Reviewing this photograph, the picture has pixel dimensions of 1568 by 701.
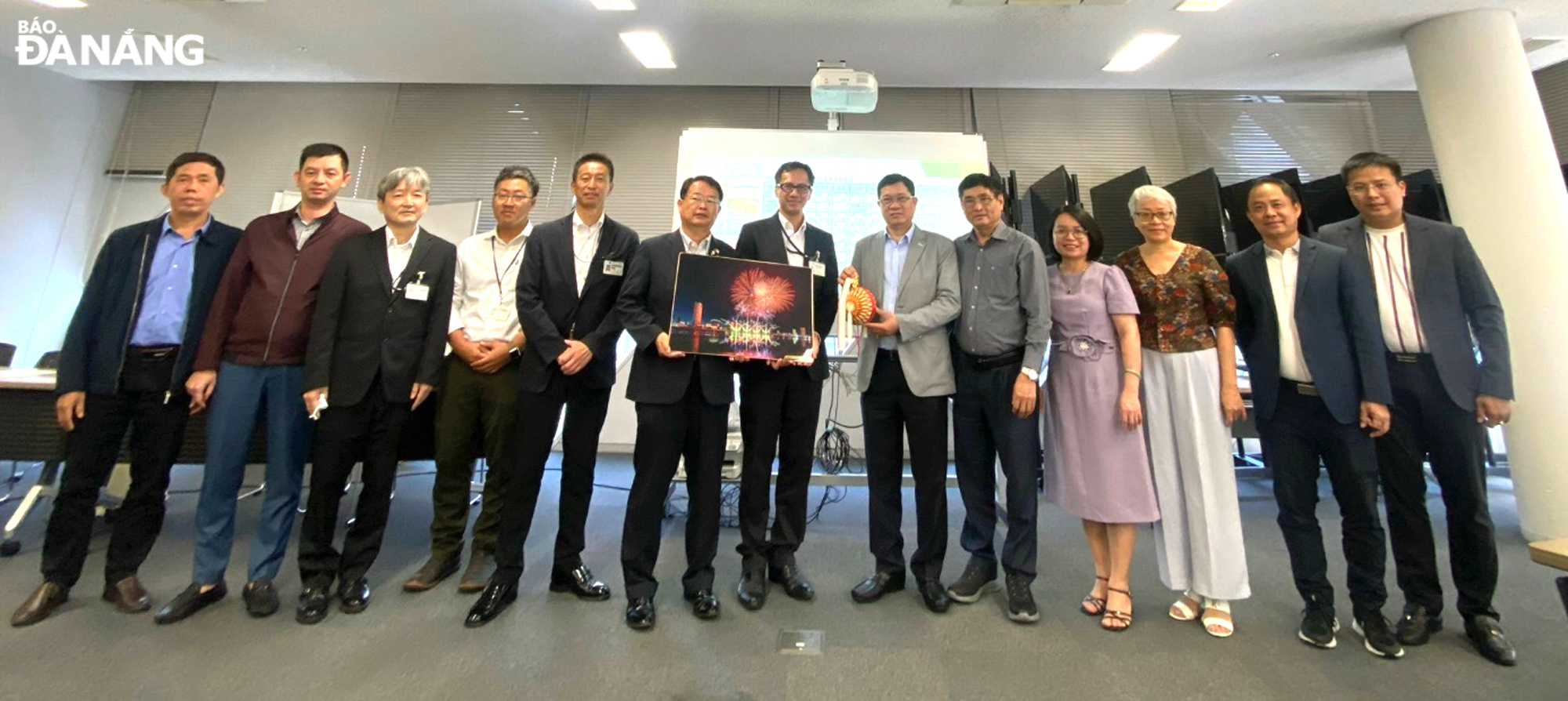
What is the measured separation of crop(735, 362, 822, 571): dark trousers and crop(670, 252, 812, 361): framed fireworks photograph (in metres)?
0.16

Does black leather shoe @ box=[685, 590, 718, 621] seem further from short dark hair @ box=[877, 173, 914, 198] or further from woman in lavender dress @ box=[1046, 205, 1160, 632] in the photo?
short dark hair @ box=[877, 173, 914, 198]

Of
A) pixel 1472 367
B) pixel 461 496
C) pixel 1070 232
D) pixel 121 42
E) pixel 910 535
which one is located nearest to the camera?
pixel 1472 367

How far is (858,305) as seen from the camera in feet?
6.32

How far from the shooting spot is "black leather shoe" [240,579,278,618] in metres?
1.86

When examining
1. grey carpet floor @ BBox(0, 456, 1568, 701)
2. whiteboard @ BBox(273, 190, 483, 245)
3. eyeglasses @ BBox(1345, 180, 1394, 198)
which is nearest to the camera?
grey carpet floor @ BBox(0, 456, 1568, 701)

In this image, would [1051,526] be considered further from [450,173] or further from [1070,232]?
[450,173]

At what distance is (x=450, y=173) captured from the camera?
509 cm

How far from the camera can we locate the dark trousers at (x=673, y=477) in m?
1.87

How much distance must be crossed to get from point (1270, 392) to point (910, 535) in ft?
5.69

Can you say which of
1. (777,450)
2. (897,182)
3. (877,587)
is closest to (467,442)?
(777,450)

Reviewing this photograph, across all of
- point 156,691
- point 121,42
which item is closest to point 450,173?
point 121,42

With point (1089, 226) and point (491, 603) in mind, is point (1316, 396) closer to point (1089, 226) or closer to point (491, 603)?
point (1089, 226)

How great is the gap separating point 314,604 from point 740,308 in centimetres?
192

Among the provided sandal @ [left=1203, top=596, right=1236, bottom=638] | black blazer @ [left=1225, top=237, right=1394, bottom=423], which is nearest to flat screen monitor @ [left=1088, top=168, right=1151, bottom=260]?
black blazer @ [left=1225, top=237, right=1394, bottom=423]
